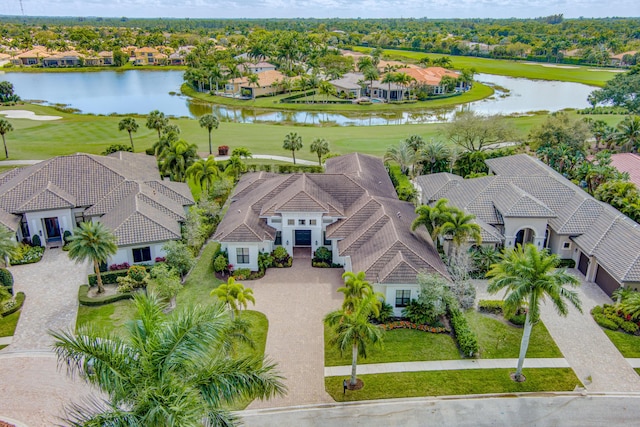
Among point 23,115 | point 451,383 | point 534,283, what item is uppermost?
point 23,115

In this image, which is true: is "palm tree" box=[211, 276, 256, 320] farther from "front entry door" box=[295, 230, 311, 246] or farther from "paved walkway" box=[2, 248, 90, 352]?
"front entry door" box=[295, 230, 311, 246]

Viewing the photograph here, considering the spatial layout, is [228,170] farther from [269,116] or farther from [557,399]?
[269,116]

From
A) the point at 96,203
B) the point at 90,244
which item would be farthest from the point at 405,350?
the point at 96,203

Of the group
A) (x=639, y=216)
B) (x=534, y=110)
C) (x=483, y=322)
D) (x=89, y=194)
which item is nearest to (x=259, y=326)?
(x=483, y=322)

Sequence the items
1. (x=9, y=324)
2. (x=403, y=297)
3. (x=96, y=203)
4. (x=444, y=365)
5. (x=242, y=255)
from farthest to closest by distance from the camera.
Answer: (x=96, y=203) < (x=242, y=255) < (x=403, y=297) < (x=9, y=324) < (x=444, y=365)

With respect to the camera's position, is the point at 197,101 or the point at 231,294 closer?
the point at 231,294

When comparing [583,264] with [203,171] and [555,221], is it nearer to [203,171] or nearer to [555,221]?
[555,221]

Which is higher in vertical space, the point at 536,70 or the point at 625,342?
the point at 536,70
